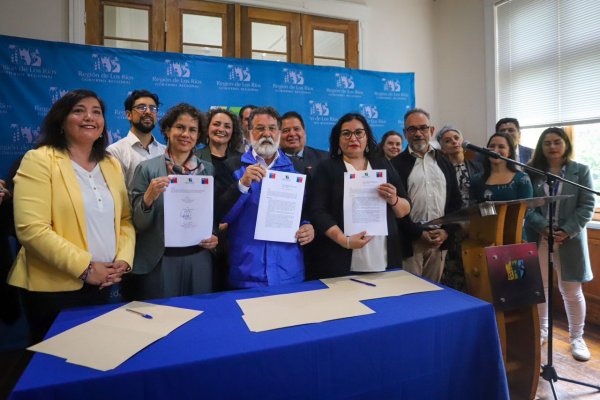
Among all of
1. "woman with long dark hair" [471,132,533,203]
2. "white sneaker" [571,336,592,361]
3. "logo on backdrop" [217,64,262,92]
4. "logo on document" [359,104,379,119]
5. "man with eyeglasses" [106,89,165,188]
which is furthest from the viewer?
"logo on document" [359,104,379,119]

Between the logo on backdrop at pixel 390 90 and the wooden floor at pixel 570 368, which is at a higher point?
the logo on backdrop at pixel 390 90

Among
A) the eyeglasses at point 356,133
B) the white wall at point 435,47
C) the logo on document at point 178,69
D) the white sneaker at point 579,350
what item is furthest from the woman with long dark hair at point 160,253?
the white wall at point 435,47

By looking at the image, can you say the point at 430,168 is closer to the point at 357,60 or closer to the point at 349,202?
the point at 349,202

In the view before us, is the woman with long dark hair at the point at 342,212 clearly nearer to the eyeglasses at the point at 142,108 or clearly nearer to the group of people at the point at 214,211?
the group of people at the point at 214,211

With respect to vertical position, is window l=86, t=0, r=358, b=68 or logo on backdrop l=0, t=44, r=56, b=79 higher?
window l=86, t=0, r=358, b=68

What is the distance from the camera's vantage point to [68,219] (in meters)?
1.40

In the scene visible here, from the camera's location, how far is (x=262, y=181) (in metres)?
1.56

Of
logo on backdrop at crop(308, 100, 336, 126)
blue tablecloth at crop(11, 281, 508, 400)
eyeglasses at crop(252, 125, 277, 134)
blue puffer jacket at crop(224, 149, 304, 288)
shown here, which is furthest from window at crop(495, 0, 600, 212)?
blue puffer jacket at crop(224, 149, 304, 288)

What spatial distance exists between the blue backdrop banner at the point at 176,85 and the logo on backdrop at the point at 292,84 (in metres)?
0.01

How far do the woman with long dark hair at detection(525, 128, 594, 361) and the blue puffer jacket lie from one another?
209 centimetres

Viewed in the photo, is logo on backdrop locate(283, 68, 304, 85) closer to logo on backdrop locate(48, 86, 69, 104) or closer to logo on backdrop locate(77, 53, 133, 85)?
logo on backdrop locate(77, 53, 133, 85)

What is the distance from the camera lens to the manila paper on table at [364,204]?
1.64 m

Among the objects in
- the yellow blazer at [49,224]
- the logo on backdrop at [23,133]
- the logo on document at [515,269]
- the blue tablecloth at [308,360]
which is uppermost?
the logo on backdrop at [23,133]

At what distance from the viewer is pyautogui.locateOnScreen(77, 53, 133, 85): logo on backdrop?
3281mm
